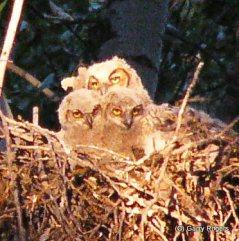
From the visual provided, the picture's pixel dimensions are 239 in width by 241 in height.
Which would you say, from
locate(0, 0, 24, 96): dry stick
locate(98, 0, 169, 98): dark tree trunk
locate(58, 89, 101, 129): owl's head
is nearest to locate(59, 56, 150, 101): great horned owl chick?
locate(58, 89, 101, 129): owl's head

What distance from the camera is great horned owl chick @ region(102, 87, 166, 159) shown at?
5.17m

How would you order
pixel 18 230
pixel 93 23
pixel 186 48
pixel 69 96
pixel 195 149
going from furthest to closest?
pixel 186 48 < pixel 93 23 < pixel 69 96 < pixel 195 149 < pixel 18 230

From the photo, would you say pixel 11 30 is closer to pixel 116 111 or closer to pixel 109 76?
pixel 116 111

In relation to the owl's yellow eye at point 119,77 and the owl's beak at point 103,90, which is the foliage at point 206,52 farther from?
the owl's beak at point 103,90

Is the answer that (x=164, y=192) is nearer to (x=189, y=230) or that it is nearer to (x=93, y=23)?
(x=189, y=230)

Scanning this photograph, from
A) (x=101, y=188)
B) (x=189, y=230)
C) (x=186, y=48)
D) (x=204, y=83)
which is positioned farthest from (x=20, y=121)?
(x=204, y=83)

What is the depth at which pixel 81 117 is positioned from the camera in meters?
5.31

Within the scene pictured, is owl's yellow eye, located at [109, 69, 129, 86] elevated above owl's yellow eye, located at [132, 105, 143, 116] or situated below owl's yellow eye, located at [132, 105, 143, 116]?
above

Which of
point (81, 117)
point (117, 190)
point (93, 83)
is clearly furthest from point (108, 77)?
point (117, 190)

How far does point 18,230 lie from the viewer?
173 inches

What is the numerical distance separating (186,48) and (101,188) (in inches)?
112

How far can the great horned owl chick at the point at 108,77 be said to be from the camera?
5.56 meters

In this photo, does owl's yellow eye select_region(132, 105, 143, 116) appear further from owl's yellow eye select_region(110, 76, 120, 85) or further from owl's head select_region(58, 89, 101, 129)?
owl's yellow eye select_region(110, 76, 120, 85)

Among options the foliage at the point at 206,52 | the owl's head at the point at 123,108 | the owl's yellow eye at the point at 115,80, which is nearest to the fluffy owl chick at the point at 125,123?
the owl's head at the point at 123,108
